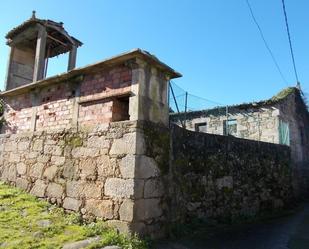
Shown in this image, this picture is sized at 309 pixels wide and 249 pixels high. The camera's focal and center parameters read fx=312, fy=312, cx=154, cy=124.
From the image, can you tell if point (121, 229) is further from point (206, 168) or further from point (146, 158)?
point (206, 168)

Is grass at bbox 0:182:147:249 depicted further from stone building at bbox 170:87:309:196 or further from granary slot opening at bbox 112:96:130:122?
stone building at bbox 170:87:309:196

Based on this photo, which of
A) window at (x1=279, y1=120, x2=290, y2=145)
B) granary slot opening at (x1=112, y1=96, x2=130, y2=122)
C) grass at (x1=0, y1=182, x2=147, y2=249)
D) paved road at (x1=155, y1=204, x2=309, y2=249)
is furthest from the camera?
window at (x1=279, y1=120, x2=290, y2=145)

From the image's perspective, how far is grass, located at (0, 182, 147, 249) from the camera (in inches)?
171

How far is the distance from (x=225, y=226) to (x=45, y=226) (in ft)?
12.1

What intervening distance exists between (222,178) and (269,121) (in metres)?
7.29

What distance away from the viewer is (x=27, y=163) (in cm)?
666

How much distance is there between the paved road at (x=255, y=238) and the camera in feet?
17.1

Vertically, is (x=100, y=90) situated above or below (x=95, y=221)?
above

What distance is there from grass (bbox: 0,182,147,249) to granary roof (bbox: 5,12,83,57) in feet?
18.5

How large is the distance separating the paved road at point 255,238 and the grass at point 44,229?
2.39 ft

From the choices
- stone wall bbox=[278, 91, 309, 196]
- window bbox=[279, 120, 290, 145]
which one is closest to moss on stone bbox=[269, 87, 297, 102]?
stone wall bbox=[278, 91, 309, 196]

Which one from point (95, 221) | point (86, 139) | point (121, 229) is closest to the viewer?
point (121, 229)

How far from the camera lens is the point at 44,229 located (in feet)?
15.6

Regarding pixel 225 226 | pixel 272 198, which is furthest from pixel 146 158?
pixel 272 198
